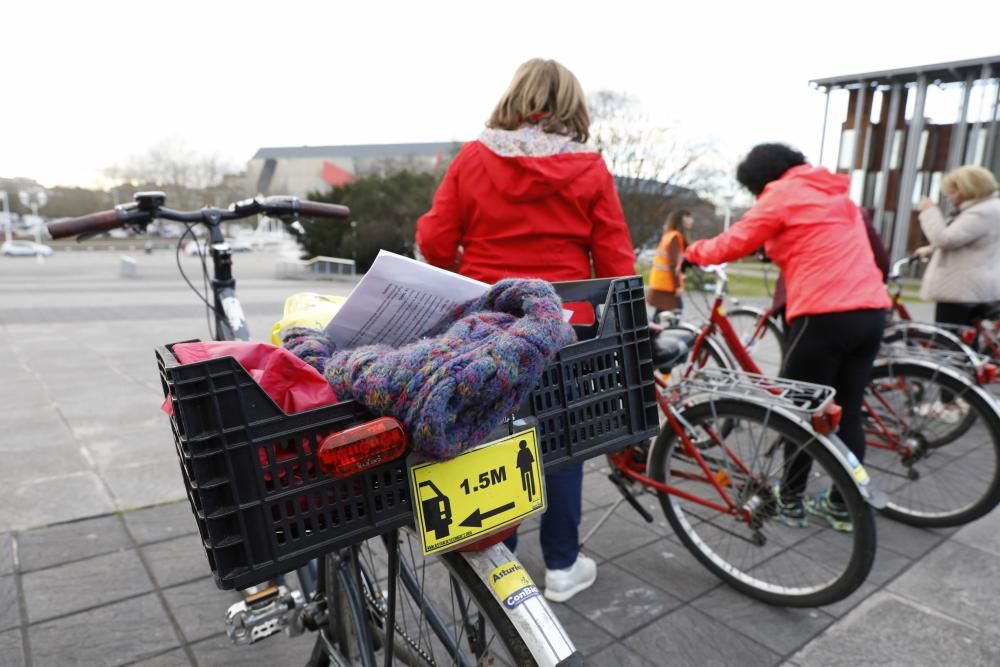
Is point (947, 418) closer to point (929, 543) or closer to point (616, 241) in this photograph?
point (929, 543)

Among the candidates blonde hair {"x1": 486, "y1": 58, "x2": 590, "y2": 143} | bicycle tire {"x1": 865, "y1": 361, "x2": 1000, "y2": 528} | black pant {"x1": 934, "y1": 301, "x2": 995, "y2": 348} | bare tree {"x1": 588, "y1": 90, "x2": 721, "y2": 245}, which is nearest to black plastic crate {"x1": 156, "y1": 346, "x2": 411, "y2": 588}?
blonde hair {"x1": 486, "y1": 58, "x2": 590, "y2": 143}

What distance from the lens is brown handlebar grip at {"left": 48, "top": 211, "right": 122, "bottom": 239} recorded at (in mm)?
2086

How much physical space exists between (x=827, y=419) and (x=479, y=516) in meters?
1.64

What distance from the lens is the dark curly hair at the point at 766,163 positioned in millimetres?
3037

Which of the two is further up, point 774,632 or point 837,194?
point 837,194

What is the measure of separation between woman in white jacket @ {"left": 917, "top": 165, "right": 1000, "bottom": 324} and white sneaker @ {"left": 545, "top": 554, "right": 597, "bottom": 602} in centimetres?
375

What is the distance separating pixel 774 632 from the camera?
2.32 metres

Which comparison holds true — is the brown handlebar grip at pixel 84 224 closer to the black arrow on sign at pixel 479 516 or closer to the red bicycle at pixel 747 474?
the black arrow on sign at pixel 479 516

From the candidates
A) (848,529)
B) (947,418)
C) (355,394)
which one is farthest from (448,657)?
(947,418)

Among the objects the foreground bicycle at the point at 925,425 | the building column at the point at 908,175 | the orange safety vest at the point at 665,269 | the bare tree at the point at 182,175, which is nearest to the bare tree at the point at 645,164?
the building column at the point at 908,175

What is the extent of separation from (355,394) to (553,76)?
5.36 feet

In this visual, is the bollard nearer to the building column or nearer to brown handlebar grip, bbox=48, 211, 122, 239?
brown handlebar grip, bbox=48, 211, 122, 239

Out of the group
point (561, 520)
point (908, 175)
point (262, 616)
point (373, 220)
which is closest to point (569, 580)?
point (561, 520)

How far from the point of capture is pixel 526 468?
1220 millimetres
